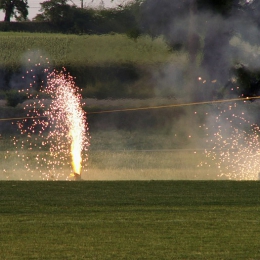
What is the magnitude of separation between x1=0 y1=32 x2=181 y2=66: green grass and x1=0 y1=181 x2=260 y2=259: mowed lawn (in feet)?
13.3

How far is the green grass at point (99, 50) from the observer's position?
18578mm

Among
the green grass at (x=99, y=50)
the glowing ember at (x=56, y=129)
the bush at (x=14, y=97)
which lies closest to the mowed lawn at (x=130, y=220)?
the glowing ember at (x=56, y=129)

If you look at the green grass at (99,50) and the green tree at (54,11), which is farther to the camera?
the green tree at (54,11)

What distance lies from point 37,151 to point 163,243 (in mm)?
13314

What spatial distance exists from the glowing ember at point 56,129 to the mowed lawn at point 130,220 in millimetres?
3301

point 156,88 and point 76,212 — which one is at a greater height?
point 156,88

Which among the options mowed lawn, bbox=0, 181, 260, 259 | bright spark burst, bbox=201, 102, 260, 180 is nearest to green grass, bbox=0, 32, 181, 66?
bright spark burst, bbox=201, 102, 260, 180

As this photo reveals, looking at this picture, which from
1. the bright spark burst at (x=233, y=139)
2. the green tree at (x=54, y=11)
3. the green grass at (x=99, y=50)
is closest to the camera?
the green grass at (x=99, y=50)

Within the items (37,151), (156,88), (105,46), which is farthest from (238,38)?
(37,151)

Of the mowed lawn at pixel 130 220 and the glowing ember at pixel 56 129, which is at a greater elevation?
the glowing ember at pixel 56 129

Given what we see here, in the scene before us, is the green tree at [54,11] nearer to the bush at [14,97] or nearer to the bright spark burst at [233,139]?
the bush at [14,97]

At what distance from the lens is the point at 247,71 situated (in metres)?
21.3

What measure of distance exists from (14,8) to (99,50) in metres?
3.50

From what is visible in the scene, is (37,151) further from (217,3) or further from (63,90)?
(217,3)
